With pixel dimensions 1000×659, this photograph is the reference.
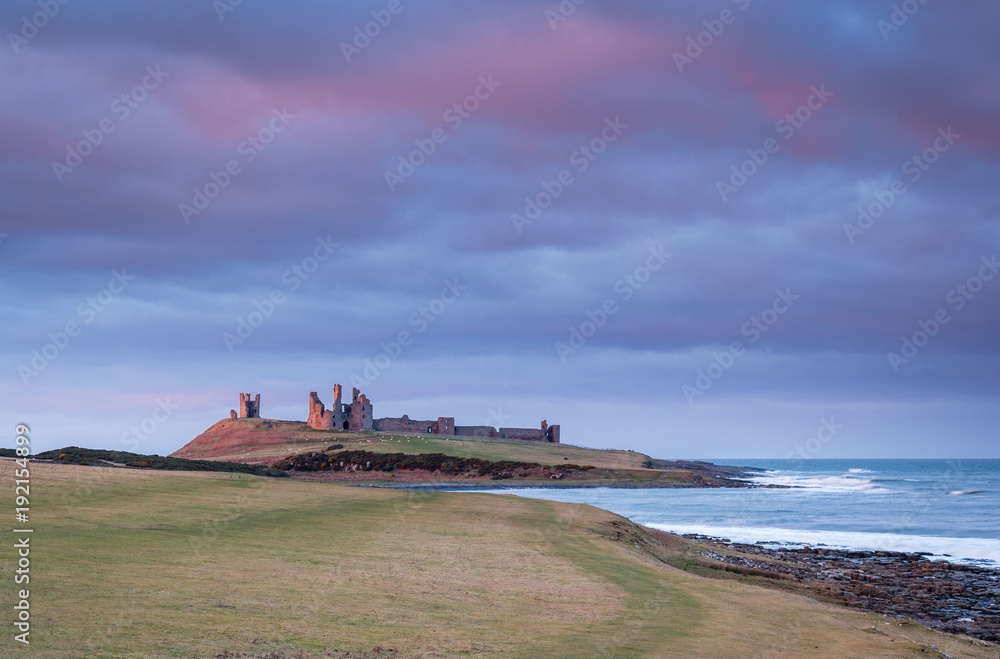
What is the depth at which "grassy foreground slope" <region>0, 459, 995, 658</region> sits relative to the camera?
42.3 ft

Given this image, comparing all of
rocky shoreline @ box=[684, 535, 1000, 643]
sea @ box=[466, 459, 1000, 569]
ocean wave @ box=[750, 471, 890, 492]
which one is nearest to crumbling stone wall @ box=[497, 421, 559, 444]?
ocean wave @ box=[750, 471, 890, 492]

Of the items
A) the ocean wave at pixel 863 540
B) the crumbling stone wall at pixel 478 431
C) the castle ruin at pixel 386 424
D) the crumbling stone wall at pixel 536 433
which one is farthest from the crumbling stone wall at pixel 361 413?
the ocean wave at pixel 863 540

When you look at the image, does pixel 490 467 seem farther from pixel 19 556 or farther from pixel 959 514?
pixel 19 556

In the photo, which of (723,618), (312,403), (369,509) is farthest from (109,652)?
(312,403)

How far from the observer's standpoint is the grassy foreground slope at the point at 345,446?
126 metres

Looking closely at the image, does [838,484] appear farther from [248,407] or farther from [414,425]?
[248,407]

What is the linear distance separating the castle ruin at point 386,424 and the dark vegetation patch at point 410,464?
34856mm

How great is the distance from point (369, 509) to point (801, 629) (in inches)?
900

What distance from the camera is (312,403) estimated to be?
15412cm

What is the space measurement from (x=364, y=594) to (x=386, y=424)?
468 ft

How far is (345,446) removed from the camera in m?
124

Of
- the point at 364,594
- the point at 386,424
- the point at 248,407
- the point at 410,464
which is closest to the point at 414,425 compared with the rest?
the point at 386,424

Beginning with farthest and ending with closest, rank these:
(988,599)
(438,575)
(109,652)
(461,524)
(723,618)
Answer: (461,524) → (988,599) → (438,575) → (723,618) → (109,652)

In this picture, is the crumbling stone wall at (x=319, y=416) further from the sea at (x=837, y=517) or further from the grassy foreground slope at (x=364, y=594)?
the grassy foreground slope at (x=364, y=594)
